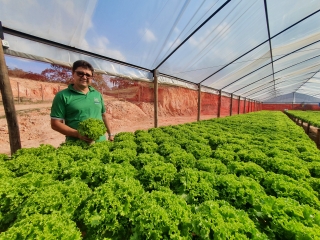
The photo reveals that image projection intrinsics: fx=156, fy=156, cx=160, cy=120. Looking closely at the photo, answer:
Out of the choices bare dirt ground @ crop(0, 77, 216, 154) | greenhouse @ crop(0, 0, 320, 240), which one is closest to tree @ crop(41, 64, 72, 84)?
bare dirt ground @ crop(0, 77, 216, 154)

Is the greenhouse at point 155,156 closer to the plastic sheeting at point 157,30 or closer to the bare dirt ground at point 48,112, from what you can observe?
the plastic sheeting at point 157,30

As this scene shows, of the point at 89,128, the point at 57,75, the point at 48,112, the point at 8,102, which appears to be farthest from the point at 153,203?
the point at 57,75

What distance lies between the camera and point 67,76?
56.0 ft

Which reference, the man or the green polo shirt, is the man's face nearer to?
the man

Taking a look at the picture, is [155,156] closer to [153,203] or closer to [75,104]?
[153,203]

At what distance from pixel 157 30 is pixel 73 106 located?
10.6ft

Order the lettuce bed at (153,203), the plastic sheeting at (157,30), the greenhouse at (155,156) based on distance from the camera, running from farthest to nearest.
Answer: the plastic sheeting at (157,30) → the greenhouse at (155,156) → the lettuce bed at (153,203)

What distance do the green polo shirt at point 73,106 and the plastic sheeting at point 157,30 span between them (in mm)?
1496

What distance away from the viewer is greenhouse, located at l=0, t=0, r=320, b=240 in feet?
4.99

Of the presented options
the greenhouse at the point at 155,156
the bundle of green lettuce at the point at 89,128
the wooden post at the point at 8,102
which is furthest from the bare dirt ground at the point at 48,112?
the bundle of green lettuce at the point at 89,128

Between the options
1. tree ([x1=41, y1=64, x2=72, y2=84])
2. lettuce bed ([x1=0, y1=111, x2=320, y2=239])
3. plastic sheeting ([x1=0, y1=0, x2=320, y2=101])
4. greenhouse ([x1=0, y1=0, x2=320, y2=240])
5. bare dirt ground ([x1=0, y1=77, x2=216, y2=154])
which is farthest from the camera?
tree ([x1=41, y1=64, x2=72, y2=84])

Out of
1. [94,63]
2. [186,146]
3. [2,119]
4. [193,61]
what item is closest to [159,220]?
[186,146]

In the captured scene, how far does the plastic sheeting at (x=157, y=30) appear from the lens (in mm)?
3236

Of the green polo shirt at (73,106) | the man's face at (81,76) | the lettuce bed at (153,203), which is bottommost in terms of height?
the lettuce bed at (153,203)
